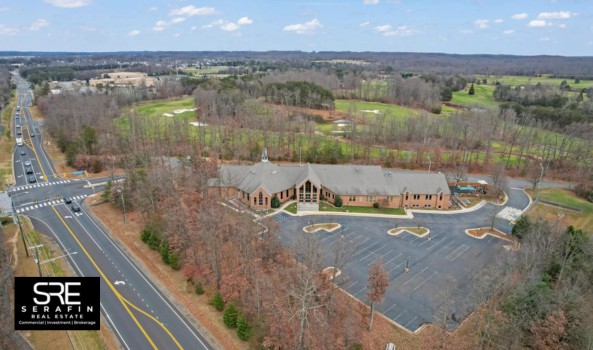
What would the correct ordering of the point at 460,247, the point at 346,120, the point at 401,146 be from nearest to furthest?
the point at 460,247 → the point at 401,146 → the point at 346,120

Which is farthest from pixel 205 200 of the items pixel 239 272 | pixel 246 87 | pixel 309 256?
pixel 246 87

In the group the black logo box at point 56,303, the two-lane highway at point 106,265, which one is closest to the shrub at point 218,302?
the two-lane highway at point 106,265

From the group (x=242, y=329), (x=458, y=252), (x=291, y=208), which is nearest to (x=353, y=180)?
(x=291, y=208)

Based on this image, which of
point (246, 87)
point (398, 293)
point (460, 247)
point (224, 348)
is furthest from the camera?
point (246, 87)

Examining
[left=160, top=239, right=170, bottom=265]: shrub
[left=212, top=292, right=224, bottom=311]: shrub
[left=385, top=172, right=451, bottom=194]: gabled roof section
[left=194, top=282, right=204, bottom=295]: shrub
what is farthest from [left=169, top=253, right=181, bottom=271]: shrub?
[left=385, top=172, right=451, bottom=194]: gabled roof section

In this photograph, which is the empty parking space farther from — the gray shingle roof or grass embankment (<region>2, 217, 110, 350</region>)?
grass embankment (<region>2, 217, 110, 350</region>)

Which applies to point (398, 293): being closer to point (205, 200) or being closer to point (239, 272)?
point (239, 272)
